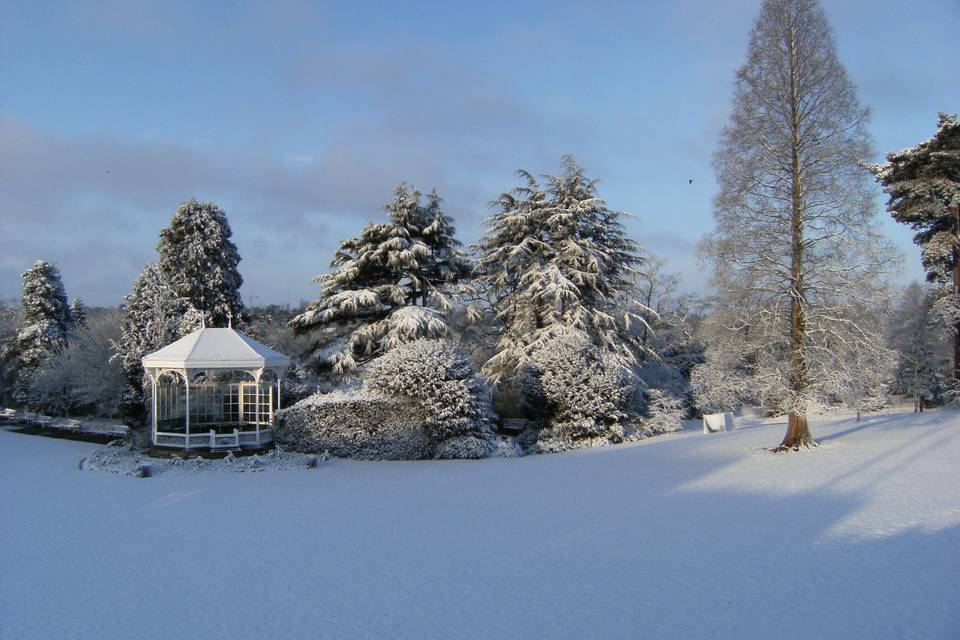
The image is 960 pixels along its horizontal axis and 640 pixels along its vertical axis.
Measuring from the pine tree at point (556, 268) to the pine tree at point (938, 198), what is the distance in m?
9.35

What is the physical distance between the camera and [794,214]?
1442 cm

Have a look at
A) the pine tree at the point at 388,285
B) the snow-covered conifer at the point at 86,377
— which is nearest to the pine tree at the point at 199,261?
the snow-covered conifer at the point at 86,377

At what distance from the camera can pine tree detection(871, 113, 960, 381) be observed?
794 inches

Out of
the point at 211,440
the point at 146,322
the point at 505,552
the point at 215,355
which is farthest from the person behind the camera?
the point at 146,322

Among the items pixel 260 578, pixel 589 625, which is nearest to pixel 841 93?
pixel 589 625

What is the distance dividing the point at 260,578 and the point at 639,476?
8.33 meters

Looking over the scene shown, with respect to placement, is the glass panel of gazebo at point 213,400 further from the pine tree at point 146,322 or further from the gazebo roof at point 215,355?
the pine tree at point 146,322

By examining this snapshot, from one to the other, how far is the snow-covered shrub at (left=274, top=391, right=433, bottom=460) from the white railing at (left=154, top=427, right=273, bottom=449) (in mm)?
1098

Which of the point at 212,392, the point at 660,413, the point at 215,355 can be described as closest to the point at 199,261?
the point at 212,392

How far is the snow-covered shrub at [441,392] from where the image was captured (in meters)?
16.8

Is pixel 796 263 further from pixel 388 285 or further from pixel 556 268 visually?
pixel 388 285

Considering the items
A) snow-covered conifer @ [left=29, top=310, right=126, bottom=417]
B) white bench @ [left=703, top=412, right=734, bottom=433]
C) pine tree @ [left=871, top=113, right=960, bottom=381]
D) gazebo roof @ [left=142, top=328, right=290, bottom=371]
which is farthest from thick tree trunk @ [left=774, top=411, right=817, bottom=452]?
snow-covered conifer @ [left=29, top=310, right=126, bottom=417]

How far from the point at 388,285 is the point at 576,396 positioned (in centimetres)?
806

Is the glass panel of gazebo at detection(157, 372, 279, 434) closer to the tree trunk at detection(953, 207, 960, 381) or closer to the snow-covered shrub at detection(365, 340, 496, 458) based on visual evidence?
the snow-covered shrub at detection(365, 340, 496, 458)
